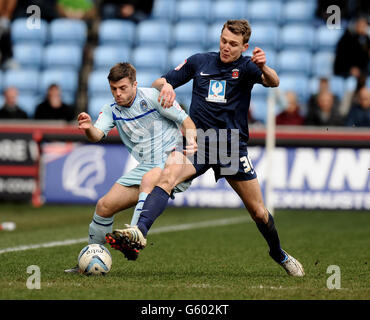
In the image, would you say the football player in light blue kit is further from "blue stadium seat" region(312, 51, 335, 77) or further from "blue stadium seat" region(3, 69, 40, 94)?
"blue stadium seat" region(3, 69, 40, 94)

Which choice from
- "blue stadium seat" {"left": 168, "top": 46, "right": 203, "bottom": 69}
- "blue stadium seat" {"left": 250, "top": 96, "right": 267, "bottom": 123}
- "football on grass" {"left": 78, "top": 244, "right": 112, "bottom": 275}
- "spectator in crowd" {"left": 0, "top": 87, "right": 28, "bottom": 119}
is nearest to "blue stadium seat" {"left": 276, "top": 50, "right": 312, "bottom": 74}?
"blue stadium seat" {"left": 250, "top": 96, "right": 267, "bottom": 123}

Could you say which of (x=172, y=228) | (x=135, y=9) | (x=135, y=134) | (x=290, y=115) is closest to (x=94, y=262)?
(x=135, y=134)

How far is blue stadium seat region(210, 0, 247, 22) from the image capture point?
1750 cm

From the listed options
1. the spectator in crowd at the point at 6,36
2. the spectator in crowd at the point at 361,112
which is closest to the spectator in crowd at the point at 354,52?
the spectator in crowd at the point at 361,112

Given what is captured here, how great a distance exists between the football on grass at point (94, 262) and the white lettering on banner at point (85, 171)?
699 centimetres

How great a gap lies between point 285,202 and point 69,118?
13.4 feet

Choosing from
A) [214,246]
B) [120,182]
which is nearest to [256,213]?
[120,182]

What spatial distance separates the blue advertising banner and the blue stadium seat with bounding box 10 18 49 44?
481cm

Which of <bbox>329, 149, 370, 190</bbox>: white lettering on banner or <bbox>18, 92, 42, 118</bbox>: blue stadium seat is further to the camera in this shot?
<bbox>18, 92, 42, 118</bbox>: blue stadium seat

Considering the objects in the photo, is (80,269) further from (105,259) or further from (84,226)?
(84,226)

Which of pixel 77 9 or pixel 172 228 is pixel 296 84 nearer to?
pixel 77 9

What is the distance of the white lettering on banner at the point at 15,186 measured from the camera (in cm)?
1378

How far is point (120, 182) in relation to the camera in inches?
270

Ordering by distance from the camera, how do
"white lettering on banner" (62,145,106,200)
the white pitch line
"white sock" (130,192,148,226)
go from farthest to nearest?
"white lettering on banner" (62,145,106,200)
the white pitch line
"white sock" (130,192,148,226)
